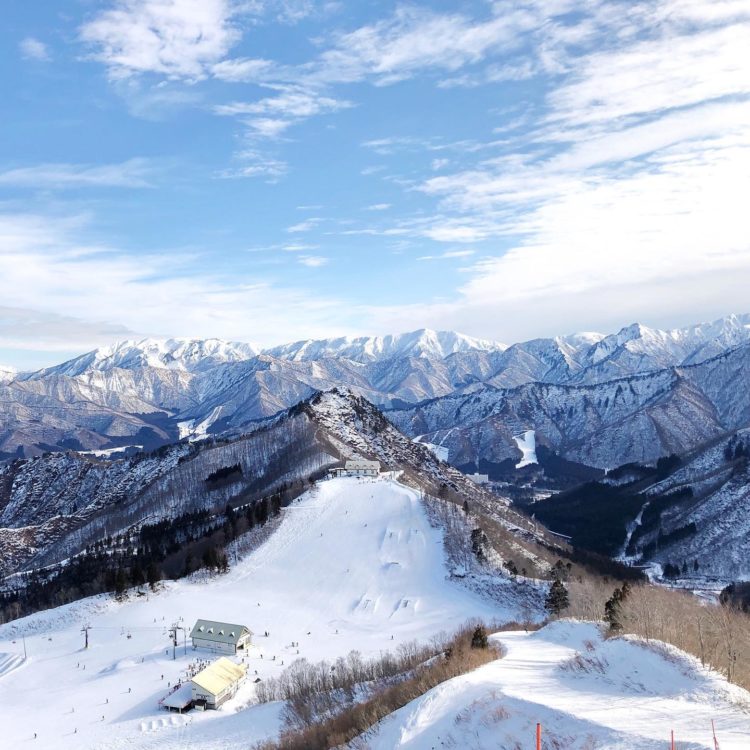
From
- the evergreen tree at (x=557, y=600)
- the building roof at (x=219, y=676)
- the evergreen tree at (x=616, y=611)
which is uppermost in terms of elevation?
the evergreen tree at (x=616, y=611)

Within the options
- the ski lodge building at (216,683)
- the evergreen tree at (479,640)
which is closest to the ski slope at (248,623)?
the ski lodge building at (216,683)

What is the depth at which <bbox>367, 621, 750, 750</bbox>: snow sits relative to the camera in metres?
28.2

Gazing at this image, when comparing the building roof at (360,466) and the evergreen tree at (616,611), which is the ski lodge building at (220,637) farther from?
the building roof at (360,466)

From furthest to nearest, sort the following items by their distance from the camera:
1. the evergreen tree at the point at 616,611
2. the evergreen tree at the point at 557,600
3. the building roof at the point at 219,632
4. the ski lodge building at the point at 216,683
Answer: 1. the evergreen tree at the point at 557,600
2. the building roof at the point at 219,632
3. the ski lodge building at the point at 216,683
4. the evergreen tree at the point at 616,611

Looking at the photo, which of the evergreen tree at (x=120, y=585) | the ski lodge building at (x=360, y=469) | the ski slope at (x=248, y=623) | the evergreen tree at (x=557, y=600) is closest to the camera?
the ski slope at (x=248, y=623)

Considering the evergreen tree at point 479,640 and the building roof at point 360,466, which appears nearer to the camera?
the evergreen tree at point 479,640

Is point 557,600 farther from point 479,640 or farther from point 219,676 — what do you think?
Result: point 219,676

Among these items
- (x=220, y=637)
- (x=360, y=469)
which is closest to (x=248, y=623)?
(x=220, y=637)

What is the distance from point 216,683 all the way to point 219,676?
135 centimetres

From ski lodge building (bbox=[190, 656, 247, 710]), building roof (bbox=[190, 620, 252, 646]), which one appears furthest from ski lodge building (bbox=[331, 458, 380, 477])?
ski lodge building (bbox=[190, 656, 247, 710])

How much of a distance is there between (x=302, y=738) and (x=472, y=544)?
2730 inches

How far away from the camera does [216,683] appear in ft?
205

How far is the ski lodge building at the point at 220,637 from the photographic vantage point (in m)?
74.1

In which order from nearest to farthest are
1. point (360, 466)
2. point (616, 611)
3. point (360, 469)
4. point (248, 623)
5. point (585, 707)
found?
point (585, 707) < point (616, 611) < point (248, 623) < point (360, 466) < point (360, 469)
